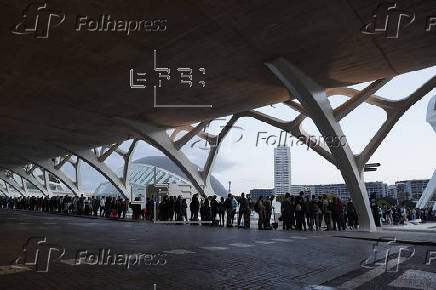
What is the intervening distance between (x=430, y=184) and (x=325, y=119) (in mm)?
36149

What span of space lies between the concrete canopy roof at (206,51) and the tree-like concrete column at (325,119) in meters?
0.54

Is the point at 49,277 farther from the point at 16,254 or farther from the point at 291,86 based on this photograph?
the point at 291,86

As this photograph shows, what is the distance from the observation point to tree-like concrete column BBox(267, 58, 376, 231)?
14.4 m

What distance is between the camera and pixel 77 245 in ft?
27.4

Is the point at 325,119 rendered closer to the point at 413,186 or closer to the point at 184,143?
the point at 184,143

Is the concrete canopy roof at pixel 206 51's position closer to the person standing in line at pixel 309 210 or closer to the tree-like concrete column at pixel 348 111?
the tree-like concrete column at pixel 348 111

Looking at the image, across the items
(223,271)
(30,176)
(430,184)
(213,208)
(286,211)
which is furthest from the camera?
(30,176)

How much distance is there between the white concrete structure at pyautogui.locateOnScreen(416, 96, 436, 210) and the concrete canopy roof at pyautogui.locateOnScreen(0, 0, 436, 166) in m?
33.4

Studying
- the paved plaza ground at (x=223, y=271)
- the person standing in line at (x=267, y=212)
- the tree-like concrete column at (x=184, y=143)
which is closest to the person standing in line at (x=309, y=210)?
the person standing in line at (x=267, y=212)

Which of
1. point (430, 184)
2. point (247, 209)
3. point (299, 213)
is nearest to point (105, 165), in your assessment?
point (247, 209)

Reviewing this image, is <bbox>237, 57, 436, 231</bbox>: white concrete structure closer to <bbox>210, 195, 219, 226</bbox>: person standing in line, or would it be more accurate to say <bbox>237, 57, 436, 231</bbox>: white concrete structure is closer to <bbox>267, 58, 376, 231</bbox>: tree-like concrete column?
<bbox>267, 58, 376, 231</bbox>: tree-like concrete column

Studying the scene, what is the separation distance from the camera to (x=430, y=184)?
145ft

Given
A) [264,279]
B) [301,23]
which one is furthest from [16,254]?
[301,23]

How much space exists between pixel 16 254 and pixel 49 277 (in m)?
2.57
